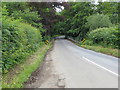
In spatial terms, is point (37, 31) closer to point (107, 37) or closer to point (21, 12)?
point (21, 12)

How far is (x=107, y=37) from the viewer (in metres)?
20.9

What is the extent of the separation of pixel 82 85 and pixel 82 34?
1357 inches

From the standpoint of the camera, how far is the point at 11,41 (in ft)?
25.9

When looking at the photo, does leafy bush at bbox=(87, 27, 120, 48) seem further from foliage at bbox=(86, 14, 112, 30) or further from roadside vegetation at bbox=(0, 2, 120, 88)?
foliage at bbox=(86, 14, 112, 30)

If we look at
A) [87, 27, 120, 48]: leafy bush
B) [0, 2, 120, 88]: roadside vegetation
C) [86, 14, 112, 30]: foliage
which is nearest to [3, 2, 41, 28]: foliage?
[0, 2, 120, 88]: roadside vegetation

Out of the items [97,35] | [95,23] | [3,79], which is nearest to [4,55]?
[3,79]

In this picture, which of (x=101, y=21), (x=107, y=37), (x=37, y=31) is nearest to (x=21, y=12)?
(x=37, y=31)

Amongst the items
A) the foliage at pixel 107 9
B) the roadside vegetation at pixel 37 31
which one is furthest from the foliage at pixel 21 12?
the foliage at pixel 107 9

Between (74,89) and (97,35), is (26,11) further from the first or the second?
(74,89)

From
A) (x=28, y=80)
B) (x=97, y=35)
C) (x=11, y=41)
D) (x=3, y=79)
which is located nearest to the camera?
(x=3, y=79)

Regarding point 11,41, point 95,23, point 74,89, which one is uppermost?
point 95,23

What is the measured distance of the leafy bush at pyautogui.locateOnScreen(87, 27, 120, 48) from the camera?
18.6 m

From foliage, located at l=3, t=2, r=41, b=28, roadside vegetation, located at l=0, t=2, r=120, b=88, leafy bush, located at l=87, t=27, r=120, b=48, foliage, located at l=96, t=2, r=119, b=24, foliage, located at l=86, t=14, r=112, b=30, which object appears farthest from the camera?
foliage, located at l=96, t=2, r=119, b=24

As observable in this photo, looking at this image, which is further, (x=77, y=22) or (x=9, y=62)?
(x=77, y=22)
